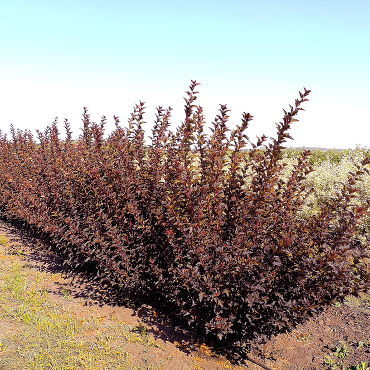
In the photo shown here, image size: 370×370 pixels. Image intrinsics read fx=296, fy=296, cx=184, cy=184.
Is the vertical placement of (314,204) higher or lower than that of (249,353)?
higher

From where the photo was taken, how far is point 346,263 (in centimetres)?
289

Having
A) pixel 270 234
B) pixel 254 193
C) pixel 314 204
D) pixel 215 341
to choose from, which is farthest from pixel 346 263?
pixel 314 204

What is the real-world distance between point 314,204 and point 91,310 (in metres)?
5.63

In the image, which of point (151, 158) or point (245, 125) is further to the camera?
point (151, 158)

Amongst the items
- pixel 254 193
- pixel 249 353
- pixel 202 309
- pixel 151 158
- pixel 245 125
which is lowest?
pixel 249 353

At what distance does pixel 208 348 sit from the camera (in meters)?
3.60

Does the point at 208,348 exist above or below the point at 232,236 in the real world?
below

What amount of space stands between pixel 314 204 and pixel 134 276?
5168 millimetres

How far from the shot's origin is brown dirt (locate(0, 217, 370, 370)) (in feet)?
11.0

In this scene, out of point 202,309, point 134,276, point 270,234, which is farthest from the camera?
point 134,276

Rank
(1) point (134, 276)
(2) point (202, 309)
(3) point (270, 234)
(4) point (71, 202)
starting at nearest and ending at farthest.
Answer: (3) point (270, 234) → (2) point (202, 309) → (1) point (134, 276) → (4) point (71, 202)

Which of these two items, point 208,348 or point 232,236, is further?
point 208,348

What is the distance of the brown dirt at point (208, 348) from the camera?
3340mm

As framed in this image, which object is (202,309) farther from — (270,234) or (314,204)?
(314,204)
